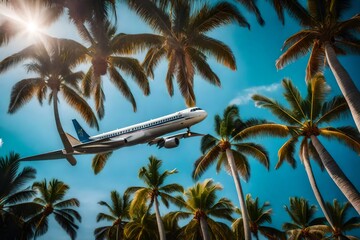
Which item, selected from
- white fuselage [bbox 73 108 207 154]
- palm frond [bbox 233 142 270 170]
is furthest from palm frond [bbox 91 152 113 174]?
palm frond [bbox 233 142 270 170]

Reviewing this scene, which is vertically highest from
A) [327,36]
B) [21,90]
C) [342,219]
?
[21,90]

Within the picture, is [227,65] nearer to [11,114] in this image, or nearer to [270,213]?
[11,114]

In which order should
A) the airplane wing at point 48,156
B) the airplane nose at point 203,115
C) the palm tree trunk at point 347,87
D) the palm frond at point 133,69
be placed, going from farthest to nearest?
1. the airplane nose at point 203,115
2. the palm frond at point 133,69
3. the airplane wing at point 48,156
4. the palm tree trunk at point 347,87

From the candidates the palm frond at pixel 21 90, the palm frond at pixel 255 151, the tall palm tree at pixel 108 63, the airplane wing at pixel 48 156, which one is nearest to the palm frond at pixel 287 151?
the palm frond at pixel 255 151

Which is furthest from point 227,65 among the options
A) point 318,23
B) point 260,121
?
point 318,23

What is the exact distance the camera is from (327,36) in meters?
17.1

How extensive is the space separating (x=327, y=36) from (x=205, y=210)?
1917cm

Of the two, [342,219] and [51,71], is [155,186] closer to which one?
[51,71]

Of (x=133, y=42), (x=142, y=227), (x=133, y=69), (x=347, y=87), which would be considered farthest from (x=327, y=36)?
(x=142, y=227)

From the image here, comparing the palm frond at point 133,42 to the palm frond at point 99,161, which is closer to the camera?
the palm frond at point 133,42

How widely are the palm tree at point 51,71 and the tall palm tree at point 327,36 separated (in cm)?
1444

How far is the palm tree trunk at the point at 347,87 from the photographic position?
44.4 feet

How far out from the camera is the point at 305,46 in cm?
1883

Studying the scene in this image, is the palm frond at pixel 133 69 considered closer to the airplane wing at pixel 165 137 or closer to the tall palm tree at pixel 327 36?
the airplane wing at pixel 165 137
